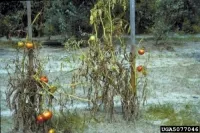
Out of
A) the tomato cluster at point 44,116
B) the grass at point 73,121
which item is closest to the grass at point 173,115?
the grass at point 73,121

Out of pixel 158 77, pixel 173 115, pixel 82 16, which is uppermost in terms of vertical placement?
pixel 82 16

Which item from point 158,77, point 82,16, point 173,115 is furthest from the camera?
point 82,16

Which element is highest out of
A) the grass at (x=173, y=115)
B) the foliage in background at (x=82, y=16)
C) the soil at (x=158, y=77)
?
the foliage in background at (x=82, y=16)

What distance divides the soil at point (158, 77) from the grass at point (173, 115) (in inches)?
3.1

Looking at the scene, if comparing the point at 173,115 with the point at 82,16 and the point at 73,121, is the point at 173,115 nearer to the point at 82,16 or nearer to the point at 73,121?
the point at 73,121

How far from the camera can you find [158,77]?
5.34 meters

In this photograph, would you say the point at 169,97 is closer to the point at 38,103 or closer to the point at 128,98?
the point at 128,98

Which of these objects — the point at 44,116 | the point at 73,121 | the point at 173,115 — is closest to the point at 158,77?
the point at 173,115

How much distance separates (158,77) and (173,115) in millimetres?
1516

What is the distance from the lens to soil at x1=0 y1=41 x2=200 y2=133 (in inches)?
141

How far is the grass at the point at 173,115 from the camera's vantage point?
3682 mm

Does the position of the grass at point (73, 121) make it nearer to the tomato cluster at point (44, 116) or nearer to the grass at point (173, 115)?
the tomato cluster at point (44, 116)

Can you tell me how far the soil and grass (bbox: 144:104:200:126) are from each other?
0.26 ft

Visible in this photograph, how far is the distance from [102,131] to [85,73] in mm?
510
